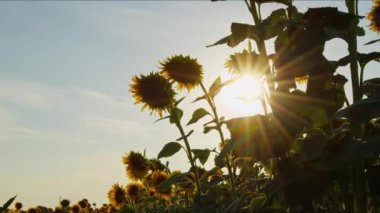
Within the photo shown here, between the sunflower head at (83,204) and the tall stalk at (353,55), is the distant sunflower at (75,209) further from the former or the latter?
the tall stalk at (353,55)

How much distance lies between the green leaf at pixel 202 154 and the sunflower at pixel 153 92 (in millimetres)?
704

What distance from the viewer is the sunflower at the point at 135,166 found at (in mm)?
7746

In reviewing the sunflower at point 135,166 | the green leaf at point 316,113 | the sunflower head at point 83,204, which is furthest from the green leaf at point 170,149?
the sunflower head at point 83,204

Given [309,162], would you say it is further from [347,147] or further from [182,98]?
[182,98]

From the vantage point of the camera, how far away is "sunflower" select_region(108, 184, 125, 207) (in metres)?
9.56

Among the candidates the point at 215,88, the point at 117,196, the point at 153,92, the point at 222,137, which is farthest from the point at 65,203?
the point at 215,88

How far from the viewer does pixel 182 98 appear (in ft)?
15.7

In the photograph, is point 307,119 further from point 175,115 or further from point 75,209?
point 75,209

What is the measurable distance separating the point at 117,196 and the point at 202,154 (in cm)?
538

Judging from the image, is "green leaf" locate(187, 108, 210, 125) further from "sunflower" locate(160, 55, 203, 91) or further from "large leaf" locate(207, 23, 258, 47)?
"large leaf" locate(207, 23, 258, 47)

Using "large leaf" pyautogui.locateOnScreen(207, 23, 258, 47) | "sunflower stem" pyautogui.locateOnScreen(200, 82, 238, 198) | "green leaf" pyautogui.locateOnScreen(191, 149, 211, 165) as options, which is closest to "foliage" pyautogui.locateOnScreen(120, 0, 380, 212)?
"large leaf" pyautogui.locateOnScreen(207, 23, 258, 47)

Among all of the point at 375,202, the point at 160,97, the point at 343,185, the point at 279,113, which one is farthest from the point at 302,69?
the point at 160,97

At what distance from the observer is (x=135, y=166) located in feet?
25.8

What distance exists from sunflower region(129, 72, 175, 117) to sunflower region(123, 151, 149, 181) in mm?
2382
